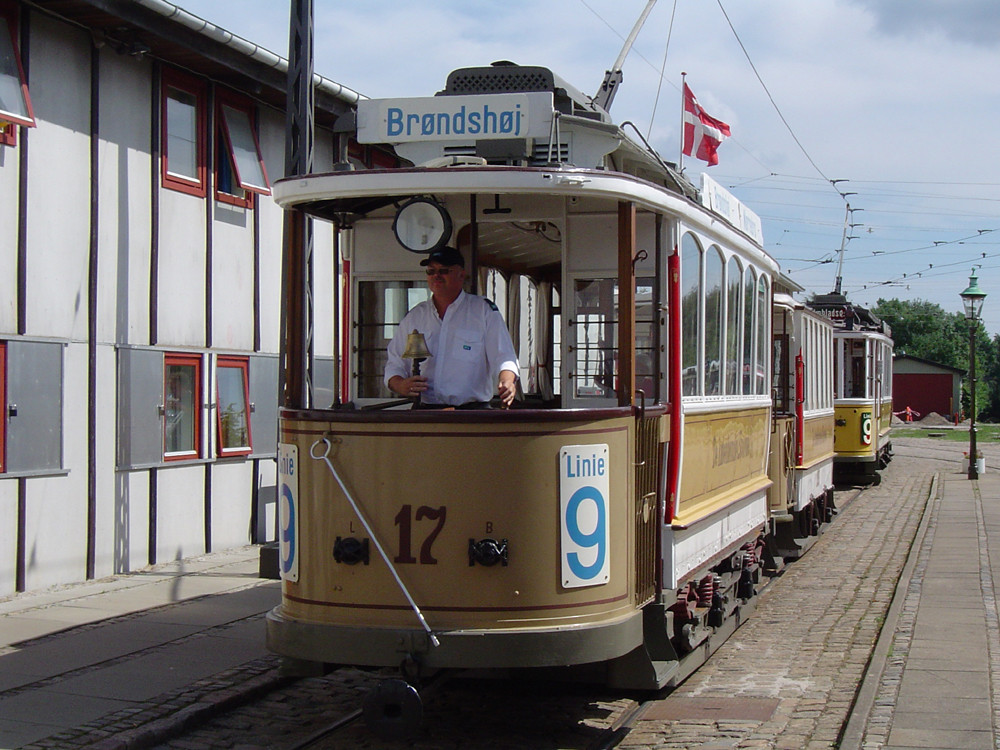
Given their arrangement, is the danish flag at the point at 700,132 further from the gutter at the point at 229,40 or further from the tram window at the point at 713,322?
the tram window at the point at 713,322

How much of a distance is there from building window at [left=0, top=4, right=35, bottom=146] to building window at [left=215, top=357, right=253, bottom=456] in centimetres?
370

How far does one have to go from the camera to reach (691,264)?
23.8 feet

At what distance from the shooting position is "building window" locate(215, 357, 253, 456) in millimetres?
13148

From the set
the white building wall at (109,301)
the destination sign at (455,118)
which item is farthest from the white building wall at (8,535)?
the destination sign at (455,118)

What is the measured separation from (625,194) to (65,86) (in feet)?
21.5

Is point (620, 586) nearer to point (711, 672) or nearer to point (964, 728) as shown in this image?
point (964, 728)

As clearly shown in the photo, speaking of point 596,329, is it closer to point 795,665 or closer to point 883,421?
point 795,665

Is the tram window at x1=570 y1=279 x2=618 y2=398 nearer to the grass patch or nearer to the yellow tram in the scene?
the yellow tram

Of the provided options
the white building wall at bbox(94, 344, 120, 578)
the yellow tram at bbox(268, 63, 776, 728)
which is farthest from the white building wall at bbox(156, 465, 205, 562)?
the yellow tram at bbox(268, 63, 776, 728)

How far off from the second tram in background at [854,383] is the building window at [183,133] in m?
13.2

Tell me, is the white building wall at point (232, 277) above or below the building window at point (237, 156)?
below

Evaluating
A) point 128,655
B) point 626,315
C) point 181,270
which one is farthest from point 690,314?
point 181,270

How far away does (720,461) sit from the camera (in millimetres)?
8031

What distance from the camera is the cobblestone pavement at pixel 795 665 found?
677 centimetres
